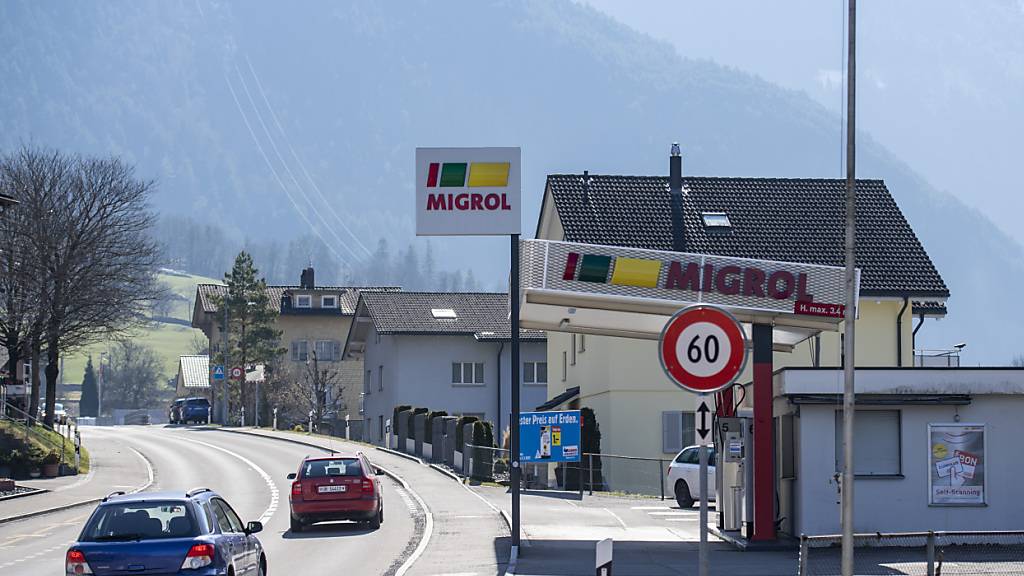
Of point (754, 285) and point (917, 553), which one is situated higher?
point (754, 285)

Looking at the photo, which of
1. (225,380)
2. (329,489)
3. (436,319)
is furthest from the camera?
(225,380)

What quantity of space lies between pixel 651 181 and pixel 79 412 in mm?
132373

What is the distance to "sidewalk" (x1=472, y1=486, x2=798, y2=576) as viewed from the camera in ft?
68.1

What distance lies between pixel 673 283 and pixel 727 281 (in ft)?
2.95

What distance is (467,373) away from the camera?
69250 mm

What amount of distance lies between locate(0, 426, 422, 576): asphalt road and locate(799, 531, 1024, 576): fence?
644 cm

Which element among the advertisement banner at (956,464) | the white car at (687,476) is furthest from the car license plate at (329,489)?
the advertisement banner at (956,464)

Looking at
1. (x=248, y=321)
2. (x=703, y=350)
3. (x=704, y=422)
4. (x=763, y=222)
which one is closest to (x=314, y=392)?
(x=248, y=321)

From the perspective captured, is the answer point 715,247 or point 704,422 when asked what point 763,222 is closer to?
point 715,247

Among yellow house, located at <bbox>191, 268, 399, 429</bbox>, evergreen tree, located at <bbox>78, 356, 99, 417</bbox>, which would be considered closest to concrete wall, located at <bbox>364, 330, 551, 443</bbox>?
yellow house, located at <bbox>191, 268, 399, 429</bbox>

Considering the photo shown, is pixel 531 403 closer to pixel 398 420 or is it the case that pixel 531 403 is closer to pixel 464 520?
pixel 398 420

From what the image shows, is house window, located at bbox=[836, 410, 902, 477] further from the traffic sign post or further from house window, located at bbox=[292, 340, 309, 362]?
house window, located at bbox=[292, 340, 309, 362]

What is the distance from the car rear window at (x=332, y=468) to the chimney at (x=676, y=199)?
17.3 m

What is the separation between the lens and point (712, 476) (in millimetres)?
33812
